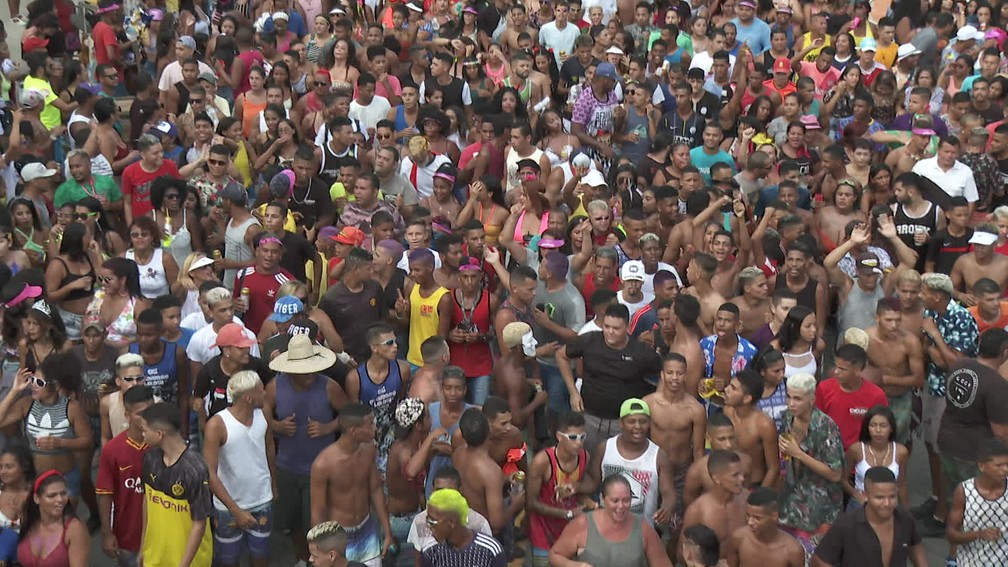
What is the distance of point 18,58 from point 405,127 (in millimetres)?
6507

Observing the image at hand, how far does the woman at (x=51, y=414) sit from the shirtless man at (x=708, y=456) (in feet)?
12.2

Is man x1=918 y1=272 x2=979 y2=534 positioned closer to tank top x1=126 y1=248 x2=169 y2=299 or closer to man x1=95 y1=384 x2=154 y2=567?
man x1=95 y1=384 x2=154 y2=567

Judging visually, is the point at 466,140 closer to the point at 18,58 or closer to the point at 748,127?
the point at 748,127

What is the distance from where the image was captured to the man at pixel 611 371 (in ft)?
28.7

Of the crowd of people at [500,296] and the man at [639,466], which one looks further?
the man at [639,466]

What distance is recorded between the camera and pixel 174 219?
1084cm

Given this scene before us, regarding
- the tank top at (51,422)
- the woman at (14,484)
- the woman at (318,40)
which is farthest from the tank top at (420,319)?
the woman at (318,40)

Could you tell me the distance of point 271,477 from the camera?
8031 millimetres

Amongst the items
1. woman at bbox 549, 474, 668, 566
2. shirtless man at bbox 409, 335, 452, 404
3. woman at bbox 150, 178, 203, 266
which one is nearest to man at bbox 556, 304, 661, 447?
shirtless man at bbox 409, 335, 452, 404

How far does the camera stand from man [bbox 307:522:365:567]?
21.8 ft

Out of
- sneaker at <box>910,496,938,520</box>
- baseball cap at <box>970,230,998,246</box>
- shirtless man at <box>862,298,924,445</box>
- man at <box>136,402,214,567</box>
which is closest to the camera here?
man at <box>136,402,214,567</box>

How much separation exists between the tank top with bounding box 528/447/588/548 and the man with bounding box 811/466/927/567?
1443 millimetres

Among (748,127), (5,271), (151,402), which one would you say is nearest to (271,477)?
(151,402)

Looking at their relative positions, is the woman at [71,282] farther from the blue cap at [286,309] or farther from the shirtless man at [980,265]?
the shirtless man at [980,265]
